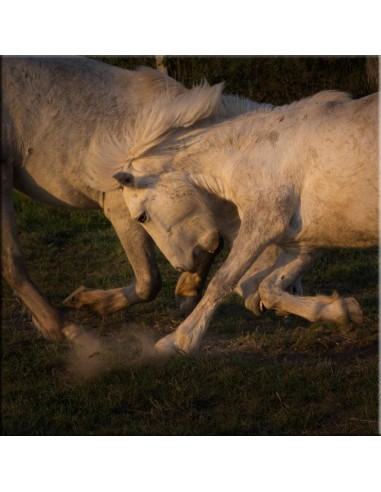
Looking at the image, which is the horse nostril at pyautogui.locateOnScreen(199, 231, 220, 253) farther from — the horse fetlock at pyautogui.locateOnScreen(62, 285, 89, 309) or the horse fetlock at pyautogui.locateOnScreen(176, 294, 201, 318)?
the horse fetlock at pyautogui.locateOnScreen(62, 285, 89, 309)

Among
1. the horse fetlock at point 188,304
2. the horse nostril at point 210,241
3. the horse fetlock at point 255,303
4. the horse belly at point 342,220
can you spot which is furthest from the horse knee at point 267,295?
the horse fetlock at point 188,304

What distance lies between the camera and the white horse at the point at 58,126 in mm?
5500

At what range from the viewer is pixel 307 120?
189 inches

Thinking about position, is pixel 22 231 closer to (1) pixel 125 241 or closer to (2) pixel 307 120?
(1) pixel 125 241

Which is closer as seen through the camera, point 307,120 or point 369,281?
point 307,120

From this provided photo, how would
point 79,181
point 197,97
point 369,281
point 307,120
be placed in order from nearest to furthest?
point 307,120
point 197,97
point 79,181
point 369,281

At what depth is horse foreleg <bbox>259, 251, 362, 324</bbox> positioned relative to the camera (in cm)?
506

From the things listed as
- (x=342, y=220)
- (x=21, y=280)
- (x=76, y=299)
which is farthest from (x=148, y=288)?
(x=342, y=220)

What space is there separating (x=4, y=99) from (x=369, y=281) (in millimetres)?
3592

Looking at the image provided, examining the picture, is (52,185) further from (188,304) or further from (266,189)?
(266,189)

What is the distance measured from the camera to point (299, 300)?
17.2 feet

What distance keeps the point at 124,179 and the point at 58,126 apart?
2.65 feet

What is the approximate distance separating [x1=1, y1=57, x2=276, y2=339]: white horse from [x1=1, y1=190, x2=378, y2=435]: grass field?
0.55m

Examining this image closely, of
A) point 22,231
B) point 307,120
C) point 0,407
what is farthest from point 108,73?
point 22,231
